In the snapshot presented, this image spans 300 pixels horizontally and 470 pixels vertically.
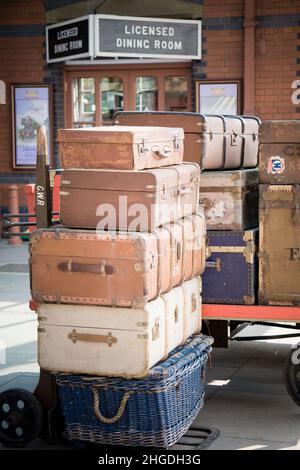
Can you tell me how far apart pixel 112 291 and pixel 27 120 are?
9.86m

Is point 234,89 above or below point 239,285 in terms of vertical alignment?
above

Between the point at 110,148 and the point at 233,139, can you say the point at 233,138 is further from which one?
the point at 110,148

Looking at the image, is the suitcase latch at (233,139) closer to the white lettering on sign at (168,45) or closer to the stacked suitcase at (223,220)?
the stacked suitcase at (223,220)

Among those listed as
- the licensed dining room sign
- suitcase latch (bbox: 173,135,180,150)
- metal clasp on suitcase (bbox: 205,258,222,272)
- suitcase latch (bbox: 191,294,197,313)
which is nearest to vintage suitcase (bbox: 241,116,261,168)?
metal clasp on suitcase (bbox: 205,258,222,272)

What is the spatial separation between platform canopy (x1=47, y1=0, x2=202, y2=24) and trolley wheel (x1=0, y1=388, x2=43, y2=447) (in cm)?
908

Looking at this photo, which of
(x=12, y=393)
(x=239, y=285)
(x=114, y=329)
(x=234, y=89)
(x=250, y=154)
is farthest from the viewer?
(x=234, y=89)

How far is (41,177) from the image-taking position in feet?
17.1

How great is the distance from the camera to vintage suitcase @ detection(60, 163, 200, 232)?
15.8 feet

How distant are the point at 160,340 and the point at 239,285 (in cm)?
118

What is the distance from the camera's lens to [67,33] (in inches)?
514

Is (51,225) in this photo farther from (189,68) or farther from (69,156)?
(189,68)

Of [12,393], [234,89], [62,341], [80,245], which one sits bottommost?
[12,393]

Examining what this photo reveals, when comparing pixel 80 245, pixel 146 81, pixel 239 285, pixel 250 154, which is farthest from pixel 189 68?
pixel 80 245

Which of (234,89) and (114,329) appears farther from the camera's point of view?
(234,89)
